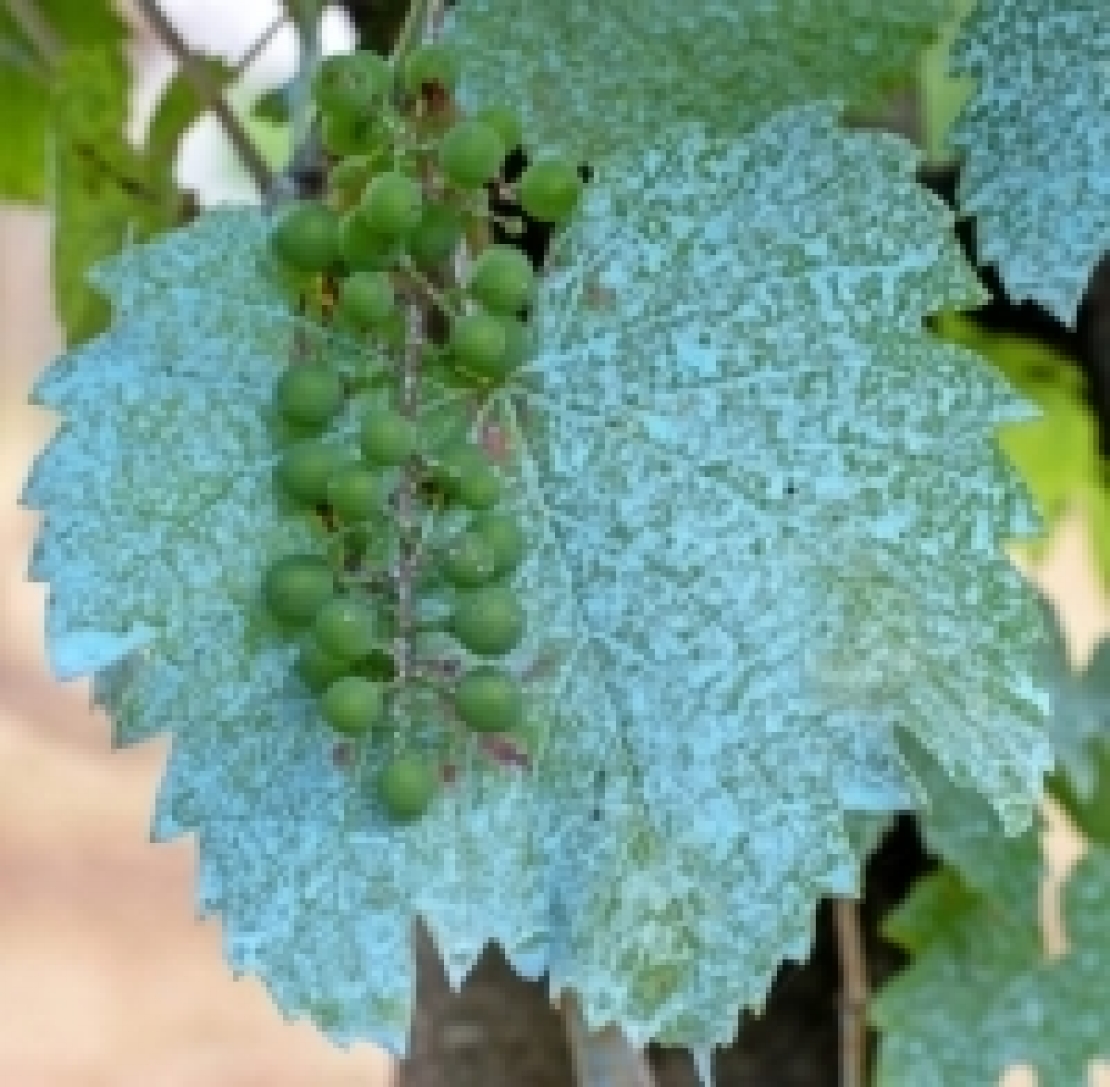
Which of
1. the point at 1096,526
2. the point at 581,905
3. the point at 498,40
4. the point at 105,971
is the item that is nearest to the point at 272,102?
the point at 498,40

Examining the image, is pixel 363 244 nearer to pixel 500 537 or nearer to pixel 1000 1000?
pixel 500 537

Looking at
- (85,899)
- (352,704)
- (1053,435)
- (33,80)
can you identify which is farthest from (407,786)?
(85,899)

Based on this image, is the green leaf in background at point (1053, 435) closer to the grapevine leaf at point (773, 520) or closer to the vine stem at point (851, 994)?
the vine stem at point (851, 994)

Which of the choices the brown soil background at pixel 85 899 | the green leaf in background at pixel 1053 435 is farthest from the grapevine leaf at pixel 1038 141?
the brown soil background at pixel 85 899

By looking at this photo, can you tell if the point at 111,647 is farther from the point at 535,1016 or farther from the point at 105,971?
the point at 105,971

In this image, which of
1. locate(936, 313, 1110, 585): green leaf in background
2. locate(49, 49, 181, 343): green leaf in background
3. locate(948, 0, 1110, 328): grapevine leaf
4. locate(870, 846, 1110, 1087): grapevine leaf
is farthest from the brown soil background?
locate(948, 0, 1110, 328): grapevine leaf
